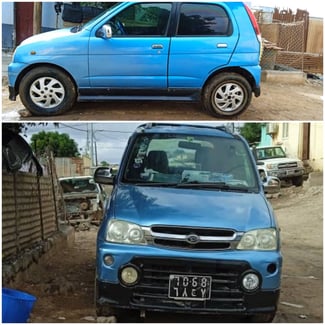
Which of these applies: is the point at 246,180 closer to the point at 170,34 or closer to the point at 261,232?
→ the point at 261,232

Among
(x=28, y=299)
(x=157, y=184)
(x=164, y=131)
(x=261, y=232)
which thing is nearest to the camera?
(x=28, y=299)

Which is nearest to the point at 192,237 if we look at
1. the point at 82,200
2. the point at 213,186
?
the point at 213,186

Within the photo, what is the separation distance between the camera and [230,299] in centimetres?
411

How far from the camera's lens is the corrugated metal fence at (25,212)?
19.8ft

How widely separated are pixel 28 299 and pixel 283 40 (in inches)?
495

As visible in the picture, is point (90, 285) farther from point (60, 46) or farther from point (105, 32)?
point (105, 32)

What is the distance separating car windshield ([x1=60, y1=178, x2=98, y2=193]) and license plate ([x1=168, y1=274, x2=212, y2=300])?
12292 mm

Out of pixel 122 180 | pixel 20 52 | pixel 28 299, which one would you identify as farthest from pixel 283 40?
pixel 28 299

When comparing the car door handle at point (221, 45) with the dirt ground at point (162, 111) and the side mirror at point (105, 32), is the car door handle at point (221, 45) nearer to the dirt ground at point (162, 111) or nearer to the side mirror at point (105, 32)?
the dirt ground at point (162, 111)

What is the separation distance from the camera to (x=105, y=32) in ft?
22.2

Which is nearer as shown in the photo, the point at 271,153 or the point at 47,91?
the point at 47,91

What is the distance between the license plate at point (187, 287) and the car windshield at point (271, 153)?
1552 cm

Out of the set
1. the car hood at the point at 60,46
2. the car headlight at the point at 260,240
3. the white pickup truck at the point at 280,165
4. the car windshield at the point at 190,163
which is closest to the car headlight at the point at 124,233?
the car windshield at the point at 190,163

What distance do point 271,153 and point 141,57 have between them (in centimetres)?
1327
